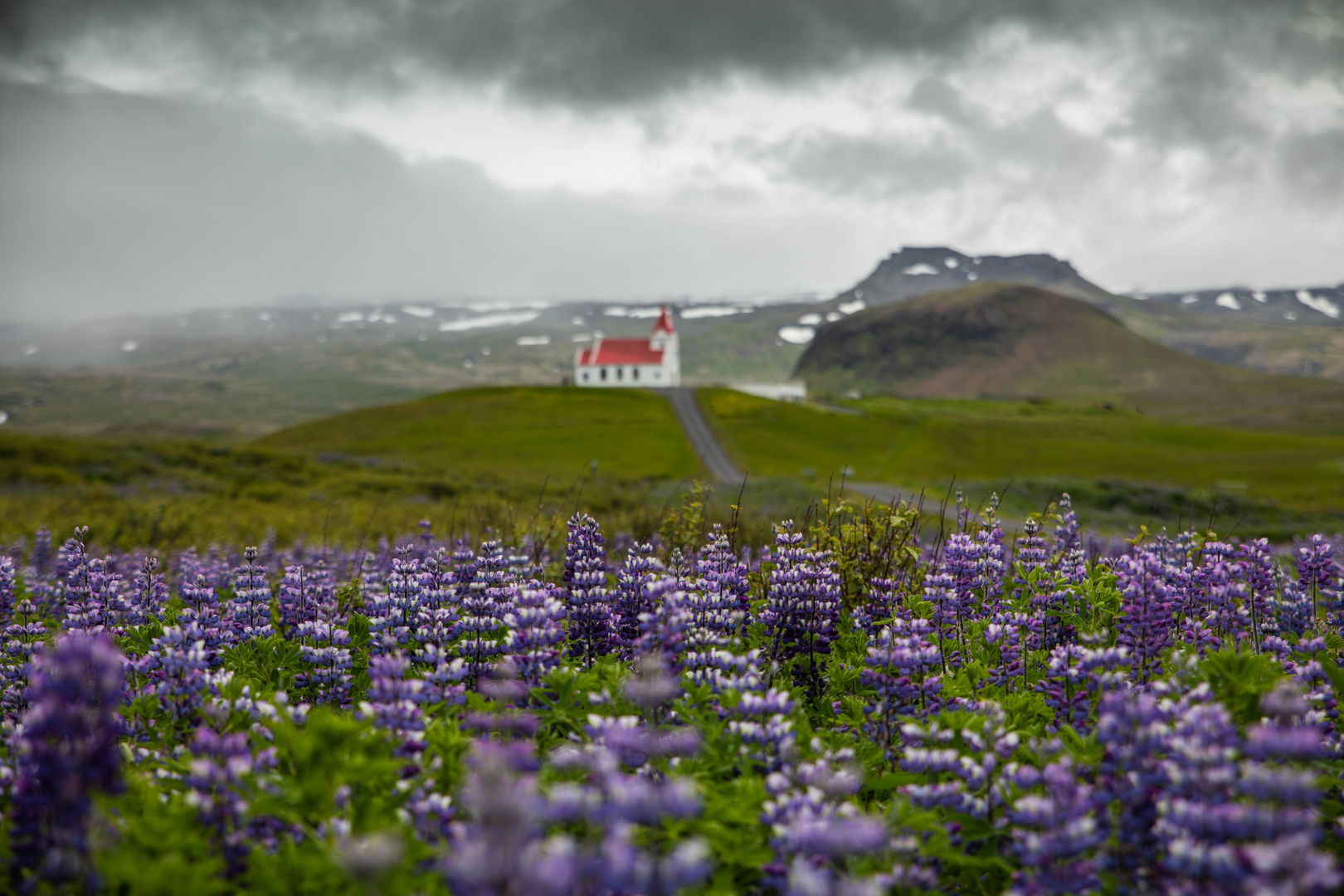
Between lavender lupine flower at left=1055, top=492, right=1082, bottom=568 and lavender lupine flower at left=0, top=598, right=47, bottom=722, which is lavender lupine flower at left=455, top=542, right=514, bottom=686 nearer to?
lavender lupine flower at left=0, top=598, right=47, bottom=722

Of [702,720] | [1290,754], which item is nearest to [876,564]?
[702,720]

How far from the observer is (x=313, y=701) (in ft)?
19.3

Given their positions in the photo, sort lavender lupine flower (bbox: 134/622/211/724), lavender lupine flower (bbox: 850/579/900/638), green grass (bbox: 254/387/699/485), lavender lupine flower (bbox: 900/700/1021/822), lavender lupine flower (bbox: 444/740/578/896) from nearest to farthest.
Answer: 1. lavender lupine flower (bbox: 444/740/578/896)
2. lavender lupine flower (bbox: 900/700/1021/822)
3. lavender lupine flower (bbox: 134/622/211/724)
4. lavender lupine flower (bbox: 850/579/900/638)
5. green grass (bbox: 254/387/699/485)

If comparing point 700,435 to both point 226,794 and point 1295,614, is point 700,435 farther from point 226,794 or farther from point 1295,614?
point 226,794

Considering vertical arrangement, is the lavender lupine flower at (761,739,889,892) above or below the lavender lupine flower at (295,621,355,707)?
above

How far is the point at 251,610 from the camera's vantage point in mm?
7094

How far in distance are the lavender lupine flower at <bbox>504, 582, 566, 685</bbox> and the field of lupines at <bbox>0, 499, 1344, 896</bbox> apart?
0.02 metres

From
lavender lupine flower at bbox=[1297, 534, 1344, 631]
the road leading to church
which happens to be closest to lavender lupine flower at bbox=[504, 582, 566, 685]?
lavender lupine flower at bbox=[1297, 534, 1344, 631]

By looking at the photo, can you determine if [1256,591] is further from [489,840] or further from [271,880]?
[271,880]

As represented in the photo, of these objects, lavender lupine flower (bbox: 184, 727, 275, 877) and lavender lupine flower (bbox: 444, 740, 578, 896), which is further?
lavender lupine flower (bbox: 184, 727, 275, 877)

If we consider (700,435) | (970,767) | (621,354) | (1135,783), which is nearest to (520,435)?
(700,435)

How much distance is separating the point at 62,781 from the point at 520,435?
91.5m

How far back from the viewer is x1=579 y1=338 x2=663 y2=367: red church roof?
142625 millimetres

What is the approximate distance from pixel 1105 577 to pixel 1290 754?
507 centimetres
